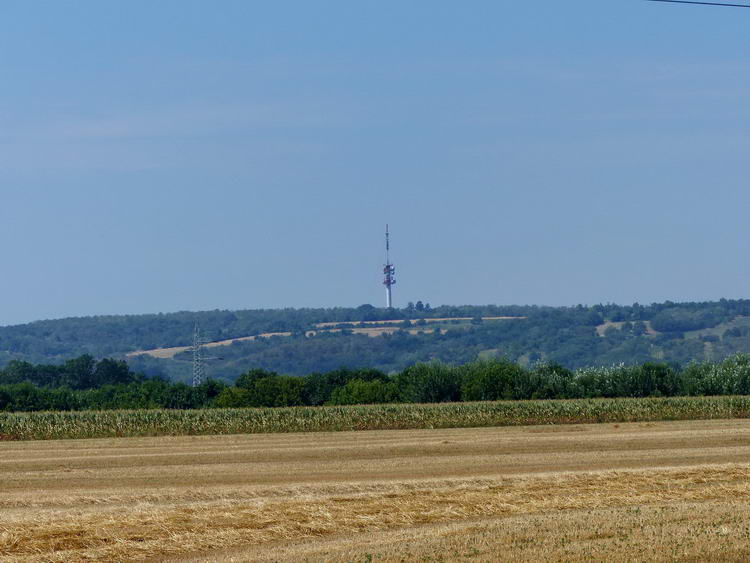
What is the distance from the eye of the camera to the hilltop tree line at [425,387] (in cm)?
8069

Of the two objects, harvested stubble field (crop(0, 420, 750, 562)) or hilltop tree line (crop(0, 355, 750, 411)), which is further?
hilltop tree line (crop(0, 355, 750, 411))

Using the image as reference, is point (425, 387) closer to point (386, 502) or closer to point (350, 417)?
point (350, 417)

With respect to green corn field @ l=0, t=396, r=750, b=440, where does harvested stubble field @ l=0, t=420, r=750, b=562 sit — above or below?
above

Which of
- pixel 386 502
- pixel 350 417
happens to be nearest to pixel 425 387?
pixel 350 417

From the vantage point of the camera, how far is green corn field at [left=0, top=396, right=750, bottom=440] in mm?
56562

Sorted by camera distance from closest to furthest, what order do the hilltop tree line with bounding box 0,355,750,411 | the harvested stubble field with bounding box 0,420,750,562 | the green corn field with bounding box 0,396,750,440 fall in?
the harvested stubble field with bounding box 0,420,750,562, the green corn field with bounding box 0,396,750,440, the hilltop tree line with bounding box 0,355,750,411

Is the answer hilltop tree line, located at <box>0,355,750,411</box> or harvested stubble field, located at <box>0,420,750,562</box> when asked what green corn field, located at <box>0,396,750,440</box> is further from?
hilltop tree line, located at <box>0,355,750,411</box>

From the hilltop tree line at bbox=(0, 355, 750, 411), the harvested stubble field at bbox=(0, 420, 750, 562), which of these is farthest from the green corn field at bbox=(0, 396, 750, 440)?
the hilltop tree line at bbox=(0, 355, 750, 411)

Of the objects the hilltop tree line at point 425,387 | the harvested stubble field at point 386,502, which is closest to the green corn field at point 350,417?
the harvested stubble field at point 386,502

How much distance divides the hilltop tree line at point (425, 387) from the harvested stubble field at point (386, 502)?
124ft

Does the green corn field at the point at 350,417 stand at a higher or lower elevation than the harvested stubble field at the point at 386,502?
lower

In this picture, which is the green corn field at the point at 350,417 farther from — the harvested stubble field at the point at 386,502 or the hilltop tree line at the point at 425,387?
the hilltop tree line at the point at 425,387

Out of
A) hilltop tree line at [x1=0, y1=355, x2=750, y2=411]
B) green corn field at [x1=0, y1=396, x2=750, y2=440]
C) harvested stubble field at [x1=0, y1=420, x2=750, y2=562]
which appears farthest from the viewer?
hilltop tree line at [x1=0, y1=355, x2=750, y2=411]

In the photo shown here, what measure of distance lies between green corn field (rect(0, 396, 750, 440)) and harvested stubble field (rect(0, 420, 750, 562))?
1370 centimetres
